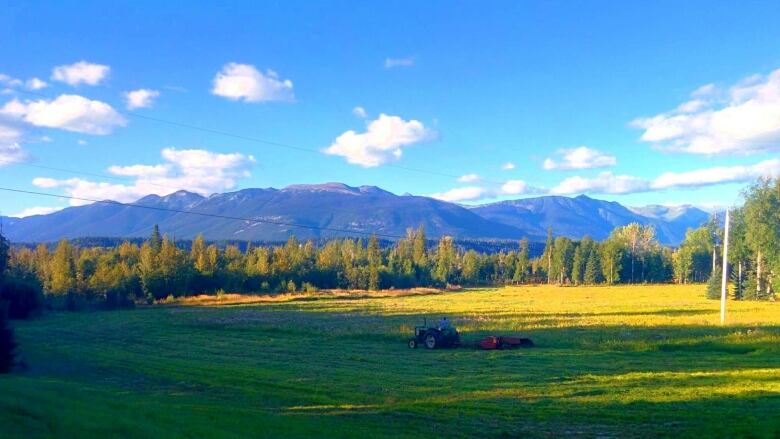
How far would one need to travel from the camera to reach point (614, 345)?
1435 inches

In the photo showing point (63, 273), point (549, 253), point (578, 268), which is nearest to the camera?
point (63, 273)

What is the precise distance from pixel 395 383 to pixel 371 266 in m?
116

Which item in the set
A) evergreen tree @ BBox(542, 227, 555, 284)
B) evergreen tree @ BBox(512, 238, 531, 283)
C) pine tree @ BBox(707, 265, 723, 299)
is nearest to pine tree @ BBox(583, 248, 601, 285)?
evergreen tree @ BBox(542, 227, 555, 284)

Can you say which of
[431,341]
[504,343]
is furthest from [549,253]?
[504,343]

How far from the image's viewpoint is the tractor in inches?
1479

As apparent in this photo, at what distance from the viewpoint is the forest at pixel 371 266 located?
86.4 m

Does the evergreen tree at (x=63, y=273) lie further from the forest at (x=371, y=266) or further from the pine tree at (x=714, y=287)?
the pine tree at (x=714, y=287)

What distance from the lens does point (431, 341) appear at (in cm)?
3775

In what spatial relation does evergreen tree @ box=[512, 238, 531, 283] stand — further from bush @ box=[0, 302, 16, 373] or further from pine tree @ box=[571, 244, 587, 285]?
bush @ box=[0, 302, 16, 373]

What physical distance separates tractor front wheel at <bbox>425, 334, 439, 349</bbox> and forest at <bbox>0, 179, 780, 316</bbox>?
3877 centimetres

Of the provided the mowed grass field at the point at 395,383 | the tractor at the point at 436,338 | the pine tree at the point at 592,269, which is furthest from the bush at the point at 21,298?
the pine tree at the point at 592,269

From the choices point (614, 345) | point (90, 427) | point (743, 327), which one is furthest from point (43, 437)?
point (743, 327)

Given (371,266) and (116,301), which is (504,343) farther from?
(371,266)

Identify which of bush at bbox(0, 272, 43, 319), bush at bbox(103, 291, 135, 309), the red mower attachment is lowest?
bush at bbox(103, 291, 135, 309)
